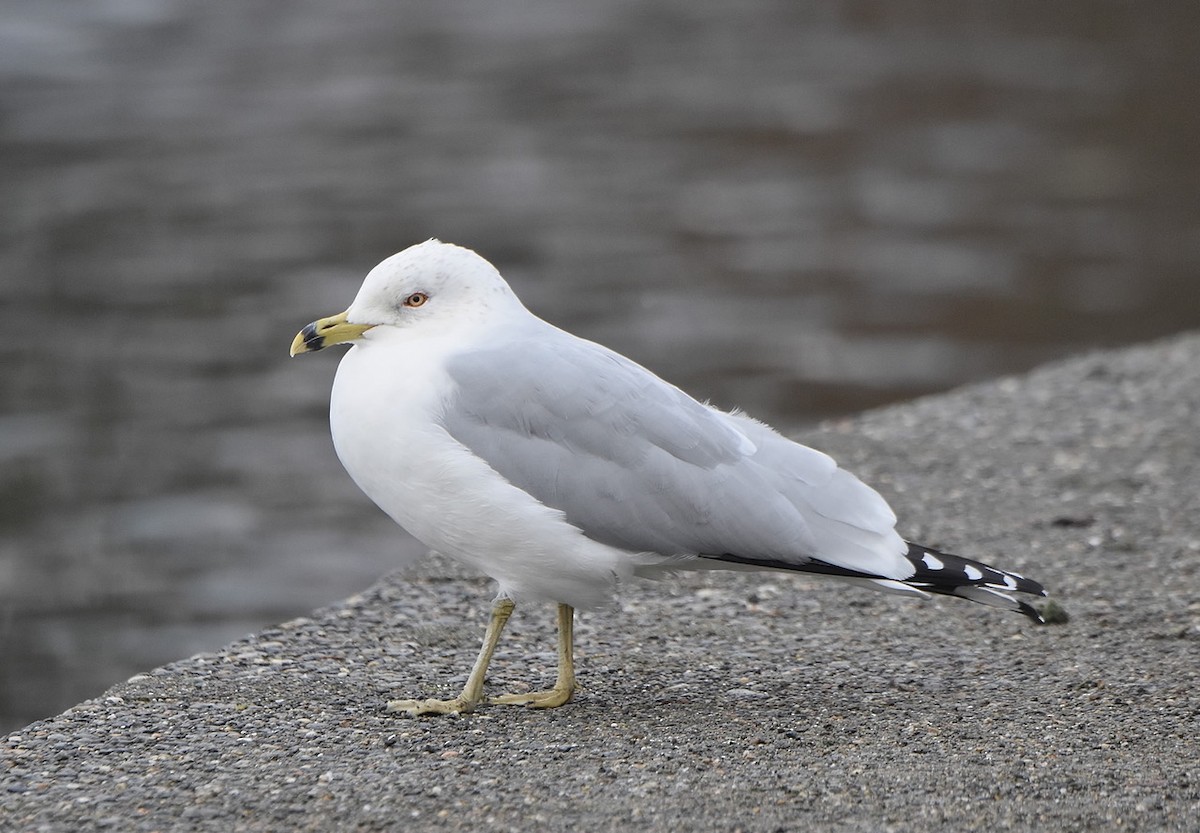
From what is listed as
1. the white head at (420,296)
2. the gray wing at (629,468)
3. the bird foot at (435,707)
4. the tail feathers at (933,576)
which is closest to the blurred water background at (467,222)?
the bird foot at (435,707)

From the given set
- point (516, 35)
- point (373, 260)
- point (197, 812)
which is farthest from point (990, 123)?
point (197, 812)

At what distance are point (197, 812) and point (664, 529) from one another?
1187mm

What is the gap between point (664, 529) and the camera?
4121 millimetres

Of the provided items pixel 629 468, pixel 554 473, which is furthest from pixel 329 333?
pixel 629 468

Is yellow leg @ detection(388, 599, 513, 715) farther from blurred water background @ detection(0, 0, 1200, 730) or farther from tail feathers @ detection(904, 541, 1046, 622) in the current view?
blurred water background @ detection(0, 0, 1200, 730)

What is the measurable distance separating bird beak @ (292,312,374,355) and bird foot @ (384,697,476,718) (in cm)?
87

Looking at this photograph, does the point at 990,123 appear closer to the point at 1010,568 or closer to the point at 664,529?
the point at 1010,568

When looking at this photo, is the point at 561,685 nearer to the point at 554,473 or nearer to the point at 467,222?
the point at 554,473

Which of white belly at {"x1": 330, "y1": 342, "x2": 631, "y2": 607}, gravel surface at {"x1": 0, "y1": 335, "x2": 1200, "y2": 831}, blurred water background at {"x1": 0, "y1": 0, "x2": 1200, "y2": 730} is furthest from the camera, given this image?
blurred water background at {"x1": 0, "y1": 0, "x2": 1200, "y2": 730}

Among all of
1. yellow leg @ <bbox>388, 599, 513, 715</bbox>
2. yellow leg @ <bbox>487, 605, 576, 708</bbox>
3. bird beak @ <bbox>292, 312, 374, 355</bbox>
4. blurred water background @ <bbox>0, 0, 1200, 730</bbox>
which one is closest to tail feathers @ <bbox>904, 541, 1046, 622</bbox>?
yellow leg @ <bbox>487, 605, 576, 708</bbox>

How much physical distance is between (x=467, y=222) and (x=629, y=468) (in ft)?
31.7

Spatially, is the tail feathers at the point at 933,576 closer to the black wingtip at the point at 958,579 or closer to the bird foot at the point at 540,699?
the black wingtip at the point at 958,579

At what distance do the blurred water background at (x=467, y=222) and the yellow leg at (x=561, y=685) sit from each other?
300cm

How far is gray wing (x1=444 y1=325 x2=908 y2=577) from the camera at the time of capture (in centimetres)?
410
